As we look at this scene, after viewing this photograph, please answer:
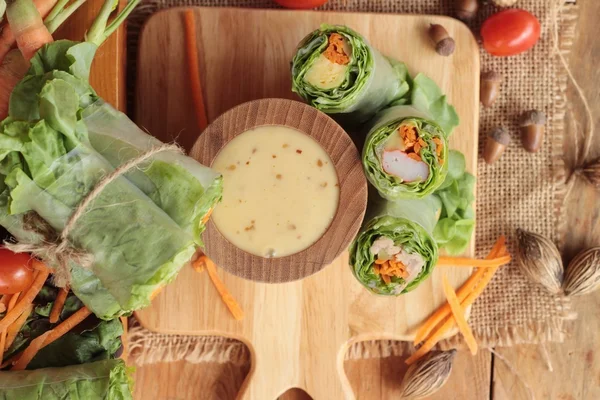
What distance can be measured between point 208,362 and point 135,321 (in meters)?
0.29

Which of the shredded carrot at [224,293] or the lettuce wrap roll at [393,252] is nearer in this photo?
the lettuce wrap roll at [393,252]

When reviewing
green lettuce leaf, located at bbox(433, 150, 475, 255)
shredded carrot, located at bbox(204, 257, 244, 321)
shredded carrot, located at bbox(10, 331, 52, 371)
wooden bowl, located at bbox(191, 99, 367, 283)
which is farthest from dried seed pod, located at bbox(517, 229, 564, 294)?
shredded carrot, located at bbox(10, 331, 52, 371)

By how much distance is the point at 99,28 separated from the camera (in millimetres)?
1491

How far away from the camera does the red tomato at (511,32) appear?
2.00m

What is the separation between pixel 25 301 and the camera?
65.7 inches

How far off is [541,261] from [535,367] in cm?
41

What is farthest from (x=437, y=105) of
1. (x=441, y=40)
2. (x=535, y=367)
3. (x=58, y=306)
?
(x=58, y=306)

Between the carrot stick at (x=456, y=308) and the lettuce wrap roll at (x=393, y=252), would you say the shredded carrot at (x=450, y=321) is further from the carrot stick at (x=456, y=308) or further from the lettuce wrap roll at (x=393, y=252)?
the lettuce wrap roll at (x=393, y=252)

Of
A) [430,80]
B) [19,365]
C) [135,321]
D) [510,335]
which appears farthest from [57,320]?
[510,335]

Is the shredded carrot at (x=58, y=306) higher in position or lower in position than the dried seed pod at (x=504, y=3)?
lower

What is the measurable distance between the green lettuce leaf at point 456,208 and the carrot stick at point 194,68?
767 mm

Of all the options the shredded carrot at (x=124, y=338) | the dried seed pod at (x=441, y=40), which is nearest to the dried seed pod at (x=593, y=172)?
the dried seed pod at (x=441, y=40)

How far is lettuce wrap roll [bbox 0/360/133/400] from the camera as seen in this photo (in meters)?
1.60

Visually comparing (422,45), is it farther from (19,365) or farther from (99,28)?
(19,365)
